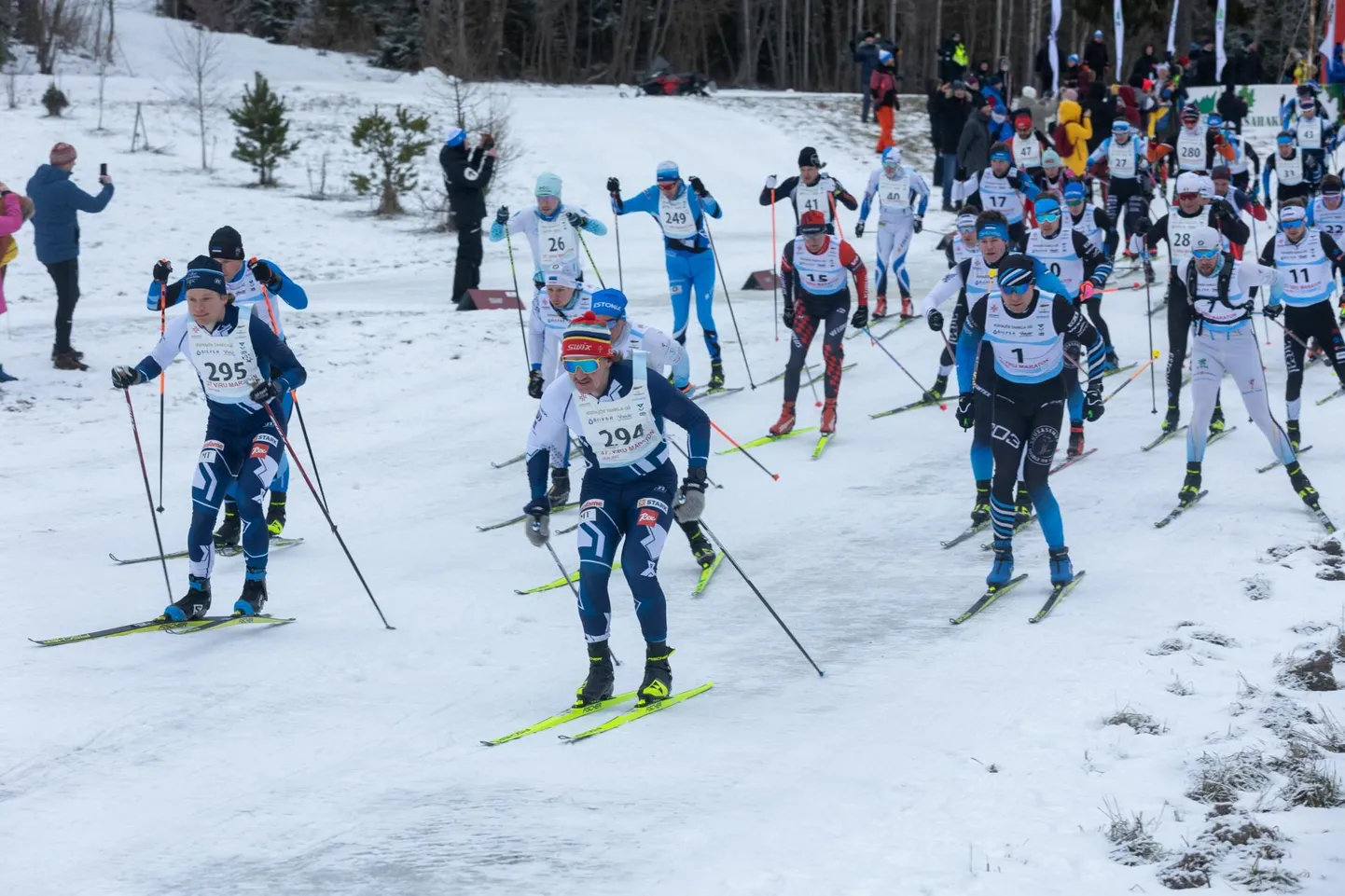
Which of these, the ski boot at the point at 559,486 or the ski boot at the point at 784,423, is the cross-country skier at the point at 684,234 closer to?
the ski boot at the point at 784,423

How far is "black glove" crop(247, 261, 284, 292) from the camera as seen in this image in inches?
380

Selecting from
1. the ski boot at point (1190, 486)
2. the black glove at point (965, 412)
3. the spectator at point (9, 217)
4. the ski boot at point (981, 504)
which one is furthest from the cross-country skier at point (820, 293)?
the spectator at point (9, 217)

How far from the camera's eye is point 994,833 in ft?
18.3

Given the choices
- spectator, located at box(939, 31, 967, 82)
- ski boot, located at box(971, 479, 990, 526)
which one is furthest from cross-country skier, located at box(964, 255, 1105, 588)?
spectator, located at box(939, 31, 967, 82)

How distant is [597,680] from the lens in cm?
718

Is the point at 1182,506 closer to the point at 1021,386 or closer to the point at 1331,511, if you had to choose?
the point at 1331,511

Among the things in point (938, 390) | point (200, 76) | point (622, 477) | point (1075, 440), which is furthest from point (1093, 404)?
point (200, 76)

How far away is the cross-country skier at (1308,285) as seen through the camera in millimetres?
12445

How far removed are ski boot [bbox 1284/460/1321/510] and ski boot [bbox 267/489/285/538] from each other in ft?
24.4

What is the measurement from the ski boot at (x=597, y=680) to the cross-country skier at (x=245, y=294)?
2.76 meters

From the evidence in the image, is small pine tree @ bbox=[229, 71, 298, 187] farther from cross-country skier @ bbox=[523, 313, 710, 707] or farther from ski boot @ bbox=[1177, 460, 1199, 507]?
cross-country skier @ bbox=[523, 313, 710, 707]

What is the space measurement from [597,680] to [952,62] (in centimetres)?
2290

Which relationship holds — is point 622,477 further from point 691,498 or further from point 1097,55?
point 1097,55

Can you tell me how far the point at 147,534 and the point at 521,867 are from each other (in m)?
6.43
